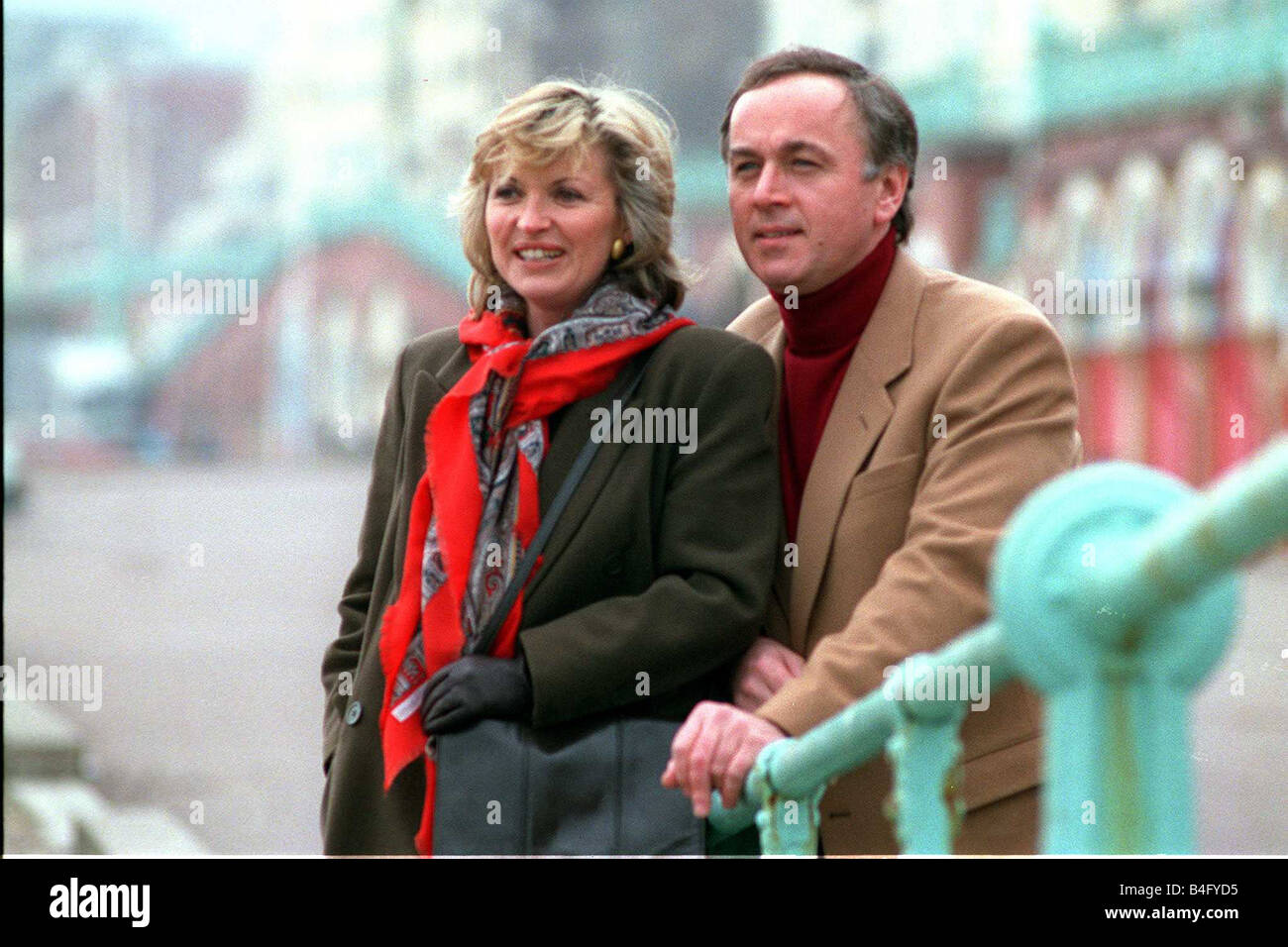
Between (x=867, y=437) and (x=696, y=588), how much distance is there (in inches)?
12.3

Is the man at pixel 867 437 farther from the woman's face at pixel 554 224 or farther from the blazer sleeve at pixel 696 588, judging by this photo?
the woman's face at pixel 554 224

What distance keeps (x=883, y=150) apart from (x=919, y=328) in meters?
0.24

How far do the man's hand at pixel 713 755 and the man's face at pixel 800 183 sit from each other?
0.64 meters

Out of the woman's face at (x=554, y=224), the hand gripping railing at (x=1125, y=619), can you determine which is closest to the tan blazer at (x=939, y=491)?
the woman's face at (x=554, y=224)

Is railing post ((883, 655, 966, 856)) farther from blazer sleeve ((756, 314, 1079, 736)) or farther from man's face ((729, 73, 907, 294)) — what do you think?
man's face ((729, 73, 907, 294))

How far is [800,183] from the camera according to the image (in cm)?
278

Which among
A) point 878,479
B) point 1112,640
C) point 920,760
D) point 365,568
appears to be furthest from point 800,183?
point 1112,640

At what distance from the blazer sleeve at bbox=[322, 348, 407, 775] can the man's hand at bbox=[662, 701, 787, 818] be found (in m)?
0.58

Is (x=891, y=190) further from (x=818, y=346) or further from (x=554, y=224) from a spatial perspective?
(x=554, y=224)

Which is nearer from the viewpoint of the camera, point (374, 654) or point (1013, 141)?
point (374, 654)

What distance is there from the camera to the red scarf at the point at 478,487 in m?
2.53

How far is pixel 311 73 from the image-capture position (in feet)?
177
